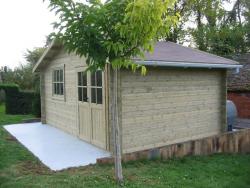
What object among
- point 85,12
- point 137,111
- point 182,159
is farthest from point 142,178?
point 85,12

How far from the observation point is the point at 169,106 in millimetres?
8016

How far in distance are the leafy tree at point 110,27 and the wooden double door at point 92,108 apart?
2445 millimetres

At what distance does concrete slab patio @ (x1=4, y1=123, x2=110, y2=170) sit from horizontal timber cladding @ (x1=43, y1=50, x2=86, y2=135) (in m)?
0.35

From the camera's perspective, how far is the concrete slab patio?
6.73 metres

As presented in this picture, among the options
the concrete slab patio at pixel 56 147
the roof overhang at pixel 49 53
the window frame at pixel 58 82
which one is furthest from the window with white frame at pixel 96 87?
the window frame at pixel 58 82

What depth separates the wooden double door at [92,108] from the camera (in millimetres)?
7496

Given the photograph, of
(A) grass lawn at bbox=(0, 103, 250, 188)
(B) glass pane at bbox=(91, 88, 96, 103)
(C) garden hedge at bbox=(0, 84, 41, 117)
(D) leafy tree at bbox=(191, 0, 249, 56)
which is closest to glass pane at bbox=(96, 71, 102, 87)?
(B) glass pane at bbox=(91, 88, 96, 103)

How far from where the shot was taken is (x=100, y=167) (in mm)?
6008

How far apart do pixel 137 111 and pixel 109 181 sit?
8.08ft

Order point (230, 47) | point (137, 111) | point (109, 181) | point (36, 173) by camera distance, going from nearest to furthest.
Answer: point (109, 181) → point (36, 173) → point (137, 111) → point (230, 47)

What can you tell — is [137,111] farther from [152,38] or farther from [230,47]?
[230,47]

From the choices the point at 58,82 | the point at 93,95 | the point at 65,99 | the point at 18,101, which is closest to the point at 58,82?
the point at 58,82

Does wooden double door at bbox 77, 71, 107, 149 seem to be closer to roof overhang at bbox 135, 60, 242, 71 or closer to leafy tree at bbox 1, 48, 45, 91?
roof overhang at bbox 135, 60, 242, 71

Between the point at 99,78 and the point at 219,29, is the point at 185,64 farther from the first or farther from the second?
the point at 219,29
